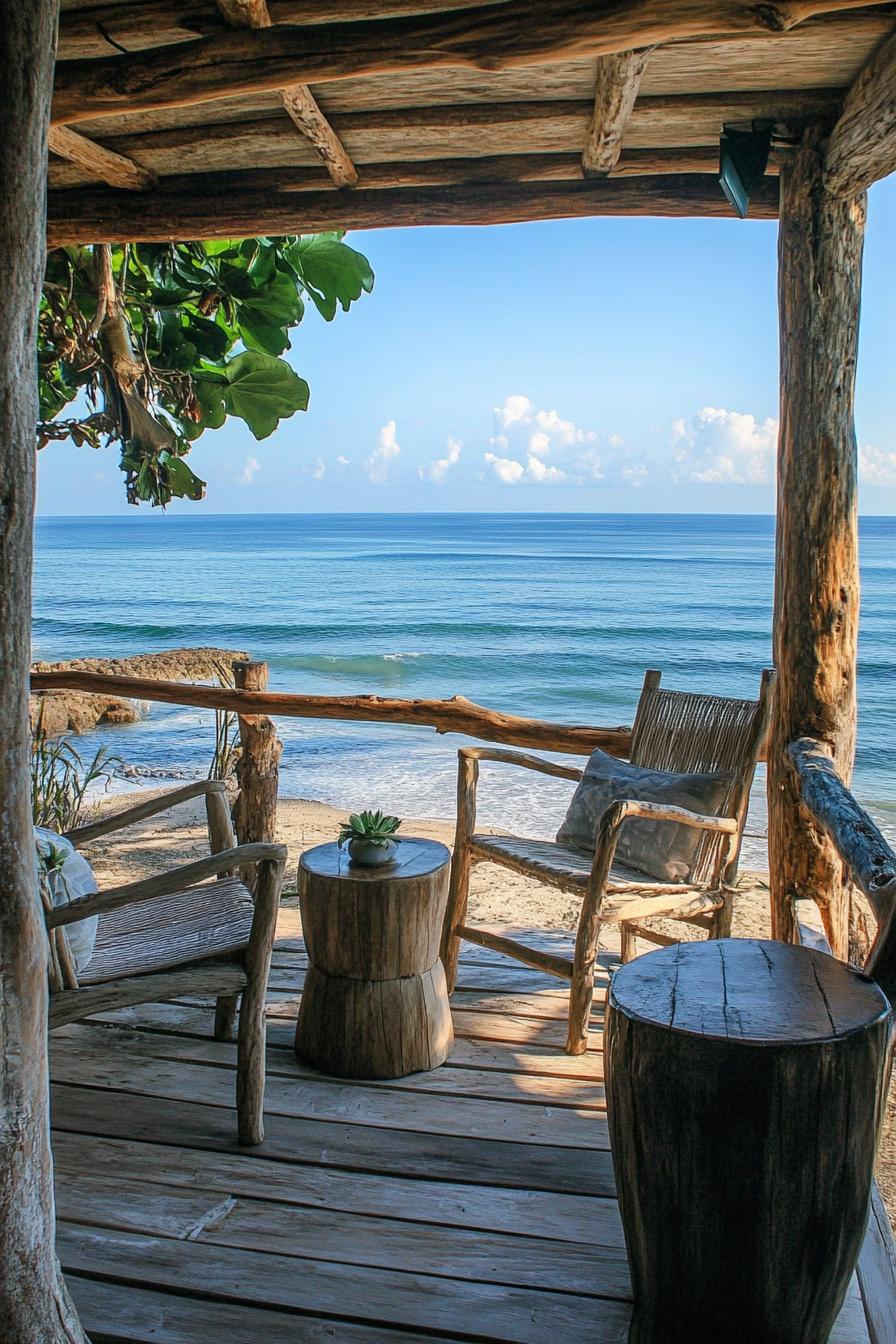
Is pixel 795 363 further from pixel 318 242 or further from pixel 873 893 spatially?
pixel 318 242

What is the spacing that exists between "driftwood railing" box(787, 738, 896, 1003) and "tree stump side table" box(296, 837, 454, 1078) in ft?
2.93

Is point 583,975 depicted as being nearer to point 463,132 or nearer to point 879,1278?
point 879,1278

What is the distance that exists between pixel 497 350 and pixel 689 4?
131 feet

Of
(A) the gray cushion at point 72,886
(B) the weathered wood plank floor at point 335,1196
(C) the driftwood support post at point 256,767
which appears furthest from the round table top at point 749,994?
(C) the driftwood support post at point 256,767

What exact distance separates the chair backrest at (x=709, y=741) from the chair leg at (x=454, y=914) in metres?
0.65

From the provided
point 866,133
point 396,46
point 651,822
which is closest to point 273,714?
point 651,822

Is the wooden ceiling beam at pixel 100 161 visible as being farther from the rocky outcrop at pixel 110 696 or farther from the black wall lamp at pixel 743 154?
the rocky outcrop at pixel 110 696

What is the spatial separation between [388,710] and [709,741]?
119 centimetres

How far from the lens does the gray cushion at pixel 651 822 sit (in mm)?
2871

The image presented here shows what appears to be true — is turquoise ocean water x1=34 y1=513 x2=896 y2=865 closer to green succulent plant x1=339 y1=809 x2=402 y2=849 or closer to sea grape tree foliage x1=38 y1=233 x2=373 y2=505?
sea grape tree foliage x1=38 y1=233 x2=373 y2=505

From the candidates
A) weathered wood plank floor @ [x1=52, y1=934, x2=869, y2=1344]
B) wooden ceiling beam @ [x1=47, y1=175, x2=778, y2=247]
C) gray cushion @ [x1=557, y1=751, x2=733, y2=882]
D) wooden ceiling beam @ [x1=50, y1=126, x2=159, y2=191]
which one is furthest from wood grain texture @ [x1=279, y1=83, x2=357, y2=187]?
weathered wood plank floor @ [x1=52, y1=934, x2=869, y2=1344]

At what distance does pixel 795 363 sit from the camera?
2.74 meters

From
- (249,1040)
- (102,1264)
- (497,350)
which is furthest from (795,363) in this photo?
(497,350)

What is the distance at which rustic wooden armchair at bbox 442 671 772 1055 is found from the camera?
2.61m
